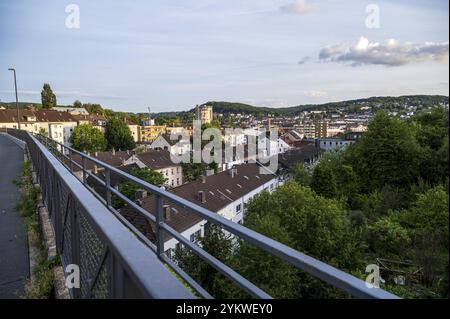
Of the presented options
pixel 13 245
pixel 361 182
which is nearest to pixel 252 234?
pixel 13 245

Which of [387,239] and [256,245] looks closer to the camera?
[256,245]

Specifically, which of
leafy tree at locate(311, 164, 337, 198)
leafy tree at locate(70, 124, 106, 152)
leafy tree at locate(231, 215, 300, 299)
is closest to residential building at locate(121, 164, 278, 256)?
leafy tree at locate(311, 164, 337, 198)

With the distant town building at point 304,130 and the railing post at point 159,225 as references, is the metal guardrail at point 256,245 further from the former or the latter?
the distant town building at point 304,130

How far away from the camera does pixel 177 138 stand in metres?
89.2

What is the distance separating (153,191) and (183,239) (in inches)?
20.5

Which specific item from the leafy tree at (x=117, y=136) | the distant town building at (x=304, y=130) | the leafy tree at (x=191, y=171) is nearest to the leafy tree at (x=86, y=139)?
the leafy tree at (x=117, y=136)

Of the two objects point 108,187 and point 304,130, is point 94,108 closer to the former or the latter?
point 304,130

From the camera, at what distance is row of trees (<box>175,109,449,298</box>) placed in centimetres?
149

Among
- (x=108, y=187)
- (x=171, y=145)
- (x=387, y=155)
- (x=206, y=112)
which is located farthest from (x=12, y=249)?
(x=206, y=112)

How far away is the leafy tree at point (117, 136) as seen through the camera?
7138 cm

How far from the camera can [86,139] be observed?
64.2m

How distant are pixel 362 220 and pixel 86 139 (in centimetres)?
4785

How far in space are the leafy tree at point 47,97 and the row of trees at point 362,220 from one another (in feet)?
221
